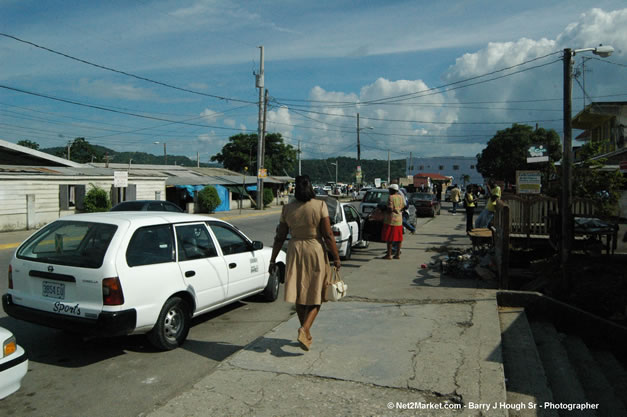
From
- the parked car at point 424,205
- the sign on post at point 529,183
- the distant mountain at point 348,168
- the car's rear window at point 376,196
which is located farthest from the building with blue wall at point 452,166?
the sign on post at point 529,183

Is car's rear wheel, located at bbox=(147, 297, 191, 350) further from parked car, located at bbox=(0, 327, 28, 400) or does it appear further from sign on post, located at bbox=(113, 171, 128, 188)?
sign on post, located at bbox=(113, 171, 128, 188)

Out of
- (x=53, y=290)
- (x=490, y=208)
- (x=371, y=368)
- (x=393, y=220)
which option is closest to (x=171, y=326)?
(x=53, y=290)

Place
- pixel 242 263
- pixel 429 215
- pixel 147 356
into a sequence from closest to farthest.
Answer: pixel 147 356 → pixel 242 263 → pixel 429 215

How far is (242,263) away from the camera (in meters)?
6.69

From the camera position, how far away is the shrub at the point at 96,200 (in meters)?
22.5

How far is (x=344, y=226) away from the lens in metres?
11.5

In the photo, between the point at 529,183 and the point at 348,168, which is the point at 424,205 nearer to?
the point at 529,183

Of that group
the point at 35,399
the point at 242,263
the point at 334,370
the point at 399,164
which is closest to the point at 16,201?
the point at 242,263

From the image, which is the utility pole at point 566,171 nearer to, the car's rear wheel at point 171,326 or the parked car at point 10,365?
→ the car's rear wheel at point 171,326

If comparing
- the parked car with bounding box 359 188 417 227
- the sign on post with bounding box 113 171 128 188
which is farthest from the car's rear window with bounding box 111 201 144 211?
the parked car with bounding box 359 188 417 227

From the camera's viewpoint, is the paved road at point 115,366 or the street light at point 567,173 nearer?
the paved road at point 115,366

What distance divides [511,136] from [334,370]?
131 ft

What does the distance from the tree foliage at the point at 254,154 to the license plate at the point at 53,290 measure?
58.3 meters

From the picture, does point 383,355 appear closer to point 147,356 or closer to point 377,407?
point 377,407
